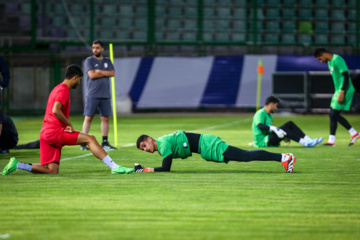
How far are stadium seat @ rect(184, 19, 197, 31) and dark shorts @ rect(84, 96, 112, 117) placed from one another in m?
17.5

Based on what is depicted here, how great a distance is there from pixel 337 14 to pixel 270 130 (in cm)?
1938

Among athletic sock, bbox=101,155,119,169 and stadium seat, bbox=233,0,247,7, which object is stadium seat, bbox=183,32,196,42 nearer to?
stadium seat, bbox=233,0,247,7

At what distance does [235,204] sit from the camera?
6168mm

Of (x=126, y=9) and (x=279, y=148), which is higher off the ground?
(x=126, y=9)

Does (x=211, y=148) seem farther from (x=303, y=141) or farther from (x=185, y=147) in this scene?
(x=303, y=141)

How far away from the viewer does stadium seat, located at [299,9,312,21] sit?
3019 centimetres

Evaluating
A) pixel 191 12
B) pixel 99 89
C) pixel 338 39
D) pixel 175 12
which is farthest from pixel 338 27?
pixel 99 89

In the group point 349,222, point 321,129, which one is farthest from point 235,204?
point 321,129

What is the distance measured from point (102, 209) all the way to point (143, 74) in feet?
71.9

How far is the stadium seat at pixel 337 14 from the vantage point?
30234mm

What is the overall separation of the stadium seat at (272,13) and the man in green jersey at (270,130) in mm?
18004

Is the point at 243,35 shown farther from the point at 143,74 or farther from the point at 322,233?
the point at 322,233

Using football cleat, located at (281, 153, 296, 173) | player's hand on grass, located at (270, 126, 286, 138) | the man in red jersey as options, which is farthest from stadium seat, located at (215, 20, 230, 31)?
the man in red jersey

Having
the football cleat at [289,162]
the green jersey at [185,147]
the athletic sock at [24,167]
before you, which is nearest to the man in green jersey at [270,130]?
the football cleat at [289,162]
